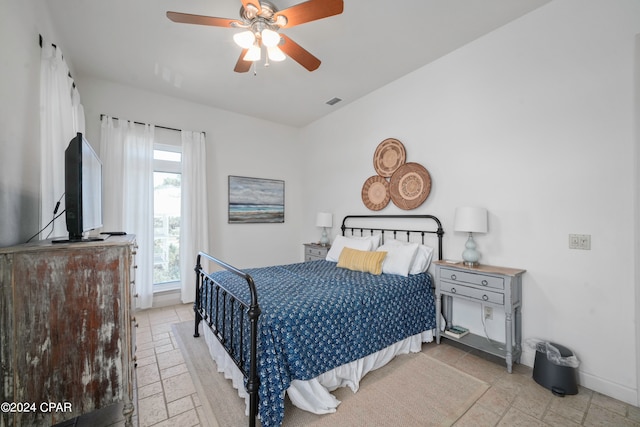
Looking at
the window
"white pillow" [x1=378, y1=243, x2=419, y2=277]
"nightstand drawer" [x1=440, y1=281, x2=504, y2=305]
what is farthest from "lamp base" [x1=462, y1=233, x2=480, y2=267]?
the window

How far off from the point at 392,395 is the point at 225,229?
3329mm

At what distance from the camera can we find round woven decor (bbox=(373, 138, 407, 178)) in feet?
10.8

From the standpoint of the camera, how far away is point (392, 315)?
2275 mm

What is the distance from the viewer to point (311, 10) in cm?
174

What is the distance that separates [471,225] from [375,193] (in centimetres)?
143

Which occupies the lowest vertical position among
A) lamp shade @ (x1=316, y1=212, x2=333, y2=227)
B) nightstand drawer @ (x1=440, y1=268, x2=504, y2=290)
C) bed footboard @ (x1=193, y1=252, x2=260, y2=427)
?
bed footboard @ (x1=193, y1=252, x2=260, y2=427)

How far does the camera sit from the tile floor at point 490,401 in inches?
64.9

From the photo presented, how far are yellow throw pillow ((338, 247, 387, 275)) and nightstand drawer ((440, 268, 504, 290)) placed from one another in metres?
0.62

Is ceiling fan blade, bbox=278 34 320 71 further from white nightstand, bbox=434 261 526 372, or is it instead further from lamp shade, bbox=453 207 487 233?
white nightstand, bbox=434 261 526 372

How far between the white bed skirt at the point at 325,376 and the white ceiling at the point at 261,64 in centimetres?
285

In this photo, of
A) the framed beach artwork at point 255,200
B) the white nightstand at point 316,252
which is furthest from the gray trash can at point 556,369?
the framed beach artwork at point 255,200

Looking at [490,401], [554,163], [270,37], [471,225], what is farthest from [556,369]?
[270,37]

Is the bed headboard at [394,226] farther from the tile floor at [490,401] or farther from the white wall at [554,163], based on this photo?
the tile floor at [490,401]

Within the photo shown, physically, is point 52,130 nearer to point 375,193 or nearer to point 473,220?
point 375,193
